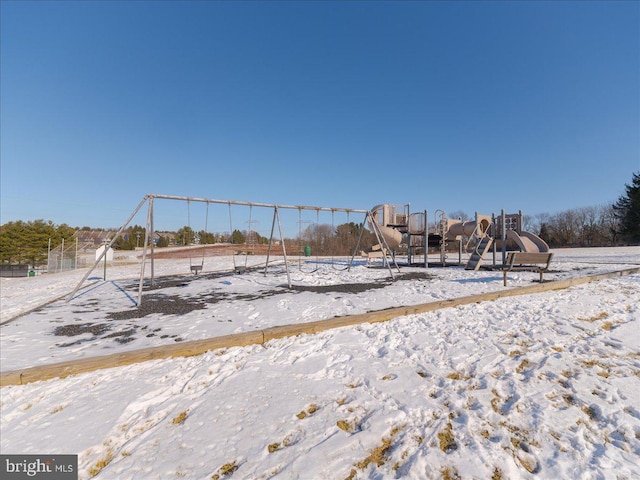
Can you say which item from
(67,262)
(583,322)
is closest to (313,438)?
(583,322)

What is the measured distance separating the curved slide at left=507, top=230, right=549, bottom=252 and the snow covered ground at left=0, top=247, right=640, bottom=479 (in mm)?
13598

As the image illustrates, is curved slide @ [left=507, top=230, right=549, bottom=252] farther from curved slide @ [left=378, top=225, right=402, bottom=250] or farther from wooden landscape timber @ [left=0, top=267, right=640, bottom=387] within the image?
wooden landscape timber @ [left=0, top=267, right=640, bottom=387]

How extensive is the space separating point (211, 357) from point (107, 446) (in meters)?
1.52

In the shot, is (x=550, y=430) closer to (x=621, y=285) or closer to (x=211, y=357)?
(x=211, y=357)

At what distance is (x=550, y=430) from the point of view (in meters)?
2.42

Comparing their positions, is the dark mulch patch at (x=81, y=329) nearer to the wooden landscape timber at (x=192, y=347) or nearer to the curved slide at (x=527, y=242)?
the wooden landscape timber at (x=192, y=347)

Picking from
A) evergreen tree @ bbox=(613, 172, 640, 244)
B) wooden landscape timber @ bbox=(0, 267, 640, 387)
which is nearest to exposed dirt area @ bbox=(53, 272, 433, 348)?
wooden landscape timber @ bbox=(0, 267, 640, 387)

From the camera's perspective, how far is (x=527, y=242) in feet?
59.0

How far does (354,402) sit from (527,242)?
19.4 meters

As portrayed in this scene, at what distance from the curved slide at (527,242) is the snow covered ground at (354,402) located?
535 inches

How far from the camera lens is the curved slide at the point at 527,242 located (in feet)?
57.6

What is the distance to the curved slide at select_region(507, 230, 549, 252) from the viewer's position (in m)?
17.5

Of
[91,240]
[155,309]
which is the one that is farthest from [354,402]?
[91,240]

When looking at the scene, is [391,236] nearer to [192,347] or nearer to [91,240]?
[192,347]
